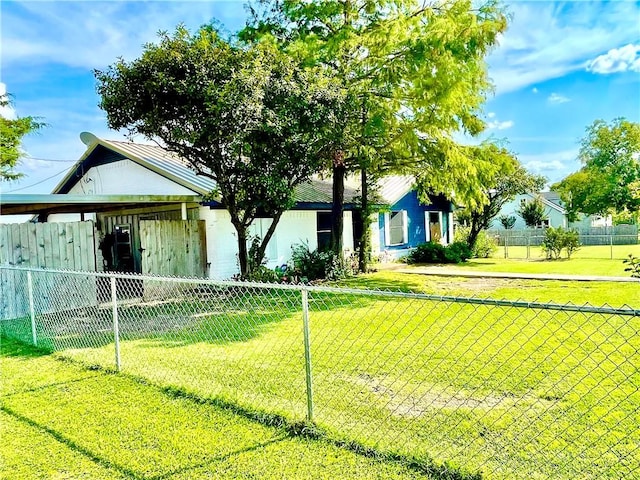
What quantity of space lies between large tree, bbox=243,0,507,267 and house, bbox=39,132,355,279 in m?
3.07

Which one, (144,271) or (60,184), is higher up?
(60,184)

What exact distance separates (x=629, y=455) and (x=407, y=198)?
61.1ft

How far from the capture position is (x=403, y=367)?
5547 millimetres

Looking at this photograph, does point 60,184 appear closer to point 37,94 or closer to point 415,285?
point 37,94

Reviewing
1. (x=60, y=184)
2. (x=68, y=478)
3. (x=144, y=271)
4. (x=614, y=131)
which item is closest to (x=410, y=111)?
(x=144, y=271)

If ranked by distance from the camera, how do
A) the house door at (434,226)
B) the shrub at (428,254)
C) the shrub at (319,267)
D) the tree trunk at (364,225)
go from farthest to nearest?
the house door at (434,226) → the shrub at (428,254) → the tree trunk at (364,225) → the shrub at (319,267)

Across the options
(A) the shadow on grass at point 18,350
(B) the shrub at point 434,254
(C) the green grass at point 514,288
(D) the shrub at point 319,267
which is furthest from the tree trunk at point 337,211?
(A) the shadow on grass at point 18,350

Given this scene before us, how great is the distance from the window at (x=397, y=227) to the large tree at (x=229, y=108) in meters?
10.2

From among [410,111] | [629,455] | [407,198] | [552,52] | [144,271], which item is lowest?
[629,455]

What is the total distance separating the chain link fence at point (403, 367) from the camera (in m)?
3.48

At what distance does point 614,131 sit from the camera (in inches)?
1444

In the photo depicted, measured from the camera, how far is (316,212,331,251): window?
16656 mm

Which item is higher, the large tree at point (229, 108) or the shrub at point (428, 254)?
the large tree at point (229, 108)

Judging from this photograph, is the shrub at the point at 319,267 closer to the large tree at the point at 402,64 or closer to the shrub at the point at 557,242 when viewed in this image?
the large tree at the point at 402,64
